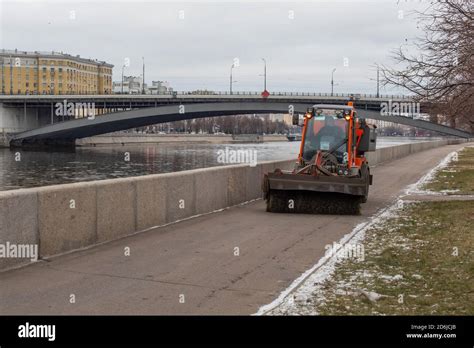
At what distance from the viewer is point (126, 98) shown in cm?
7481

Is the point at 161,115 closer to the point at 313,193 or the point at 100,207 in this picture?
the point at 313,193

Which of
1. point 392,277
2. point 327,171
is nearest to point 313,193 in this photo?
point 327,171

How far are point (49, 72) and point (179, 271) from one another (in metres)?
131

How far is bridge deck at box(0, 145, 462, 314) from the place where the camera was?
698 cm

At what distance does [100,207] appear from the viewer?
1049cm

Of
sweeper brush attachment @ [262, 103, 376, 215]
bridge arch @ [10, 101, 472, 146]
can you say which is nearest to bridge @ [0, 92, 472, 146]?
bridge arch @ [10, 101, 472, 146]

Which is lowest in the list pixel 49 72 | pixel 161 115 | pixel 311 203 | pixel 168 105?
pixel 311 203

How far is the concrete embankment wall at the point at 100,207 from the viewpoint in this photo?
344 inches

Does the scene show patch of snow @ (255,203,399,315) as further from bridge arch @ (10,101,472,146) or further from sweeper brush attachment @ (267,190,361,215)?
bridge arch @ (10,101,472,146)

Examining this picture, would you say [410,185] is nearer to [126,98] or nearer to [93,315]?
[93,315]

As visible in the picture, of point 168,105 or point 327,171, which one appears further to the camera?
point 168,105

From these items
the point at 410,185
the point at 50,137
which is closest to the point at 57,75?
the point at 50,137

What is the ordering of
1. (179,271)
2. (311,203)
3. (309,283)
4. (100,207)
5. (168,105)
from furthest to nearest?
(168,105) → (311,203) → (100,207) → (179,271) → (309,283)

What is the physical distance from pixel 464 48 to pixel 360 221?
14.4 feet
